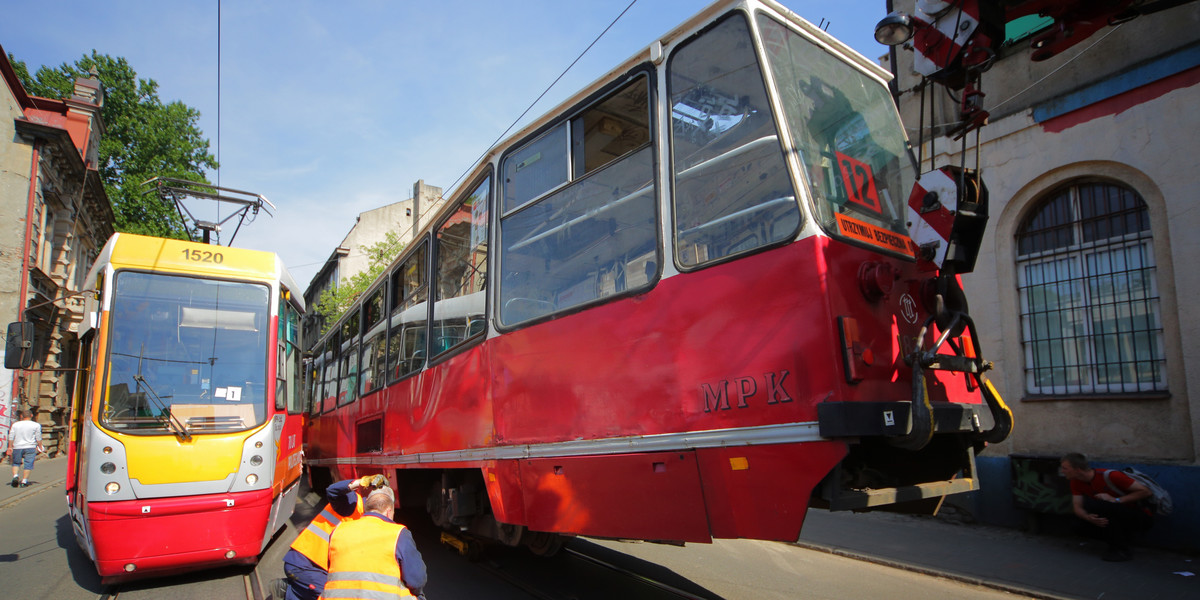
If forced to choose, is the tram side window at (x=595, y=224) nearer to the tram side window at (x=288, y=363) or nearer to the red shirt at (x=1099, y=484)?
the tram side window at (x=288, y=363)

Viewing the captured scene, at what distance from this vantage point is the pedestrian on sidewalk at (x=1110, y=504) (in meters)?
6.47

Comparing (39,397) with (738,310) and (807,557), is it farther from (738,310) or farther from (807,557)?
(738,310)

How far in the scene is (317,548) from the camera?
11.4 ft

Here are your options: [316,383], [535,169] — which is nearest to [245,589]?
[535,169]

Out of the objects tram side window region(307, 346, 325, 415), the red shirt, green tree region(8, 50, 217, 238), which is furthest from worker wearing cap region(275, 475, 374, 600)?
green tree region(8, 50, 217, 238)

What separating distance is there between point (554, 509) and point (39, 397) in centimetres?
2334

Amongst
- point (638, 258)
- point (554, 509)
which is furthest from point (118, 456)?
point (638, 258)

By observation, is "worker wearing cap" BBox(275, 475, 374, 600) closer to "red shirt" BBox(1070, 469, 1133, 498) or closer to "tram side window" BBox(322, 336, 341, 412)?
"red shirt" BBox(1070, 469, 1133, 498)

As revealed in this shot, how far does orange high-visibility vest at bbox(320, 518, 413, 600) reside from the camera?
3165 millimetres

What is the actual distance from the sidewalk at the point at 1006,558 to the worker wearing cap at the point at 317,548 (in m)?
5.43

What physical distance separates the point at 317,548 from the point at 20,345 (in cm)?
455

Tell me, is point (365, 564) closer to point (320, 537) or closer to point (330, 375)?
point (320, 537)

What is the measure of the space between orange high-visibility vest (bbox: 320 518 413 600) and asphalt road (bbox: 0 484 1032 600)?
2486 millimetres

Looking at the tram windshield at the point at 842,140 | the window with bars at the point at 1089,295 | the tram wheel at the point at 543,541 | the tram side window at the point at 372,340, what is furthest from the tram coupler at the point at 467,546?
the window with bars at the point at 1089,295
